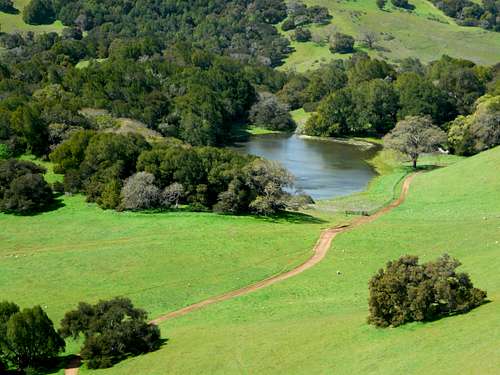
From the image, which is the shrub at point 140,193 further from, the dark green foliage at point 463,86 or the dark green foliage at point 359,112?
the dark green foliage at point 463,86

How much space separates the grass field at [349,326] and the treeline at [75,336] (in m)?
1.24

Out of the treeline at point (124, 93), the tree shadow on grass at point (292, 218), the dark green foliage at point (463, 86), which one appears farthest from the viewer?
the dark green foliage at point (463, 86)

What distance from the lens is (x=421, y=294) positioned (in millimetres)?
38969

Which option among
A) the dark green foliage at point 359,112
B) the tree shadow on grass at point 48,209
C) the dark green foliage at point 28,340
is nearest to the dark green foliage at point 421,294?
the dark green foliage at point 28,340

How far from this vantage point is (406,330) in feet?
125

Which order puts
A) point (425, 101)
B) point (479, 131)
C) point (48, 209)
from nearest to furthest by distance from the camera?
point (48, 209), point (479, 131), point (425, 101)

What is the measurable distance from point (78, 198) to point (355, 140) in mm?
74566

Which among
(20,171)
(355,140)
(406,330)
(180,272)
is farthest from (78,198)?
(355,140)

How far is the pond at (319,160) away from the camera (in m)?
101

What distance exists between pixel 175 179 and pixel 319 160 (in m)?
48.3

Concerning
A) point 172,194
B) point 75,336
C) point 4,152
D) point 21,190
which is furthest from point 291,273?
point 4,152

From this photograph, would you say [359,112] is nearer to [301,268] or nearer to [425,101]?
[425,101]

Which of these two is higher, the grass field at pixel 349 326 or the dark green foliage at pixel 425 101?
the dark green foliage at pixel 425 101

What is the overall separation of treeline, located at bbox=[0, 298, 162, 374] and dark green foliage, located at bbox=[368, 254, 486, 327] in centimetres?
1335
